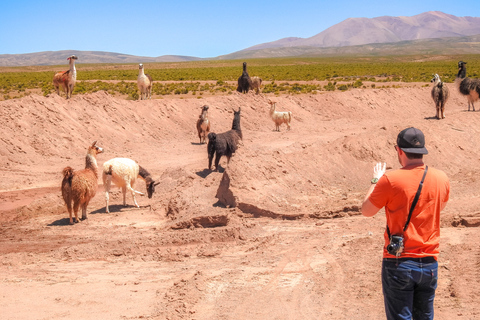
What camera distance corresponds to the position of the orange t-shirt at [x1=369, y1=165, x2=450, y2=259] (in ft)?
14.2

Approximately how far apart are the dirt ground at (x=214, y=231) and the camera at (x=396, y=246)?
2336 millimetres

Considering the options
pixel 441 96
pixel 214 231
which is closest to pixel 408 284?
pixel 214 231

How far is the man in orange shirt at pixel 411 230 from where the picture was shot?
432 centimetres

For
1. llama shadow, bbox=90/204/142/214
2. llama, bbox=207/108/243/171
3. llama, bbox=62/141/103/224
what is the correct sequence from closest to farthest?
1. llama, bbox=62/141/103/224
2. llama shadow, bbox=90/204/142/214
3. llama, bbox=207/108/243/171

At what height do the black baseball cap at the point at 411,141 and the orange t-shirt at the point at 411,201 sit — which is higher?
the black baseball cap at the point at 411,141

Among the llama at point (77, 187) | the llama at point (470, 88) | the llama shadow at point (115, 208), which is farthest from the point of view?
the llama at point (470, 88)

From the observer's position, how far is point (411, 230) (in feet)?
14.4

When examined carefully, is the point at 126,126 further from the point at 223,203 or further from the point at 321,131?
the point at 223,203

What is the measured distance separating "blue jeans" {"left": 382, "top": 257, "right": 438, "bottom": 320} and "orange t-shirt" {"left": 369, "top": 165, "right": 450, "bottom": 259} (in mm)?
70

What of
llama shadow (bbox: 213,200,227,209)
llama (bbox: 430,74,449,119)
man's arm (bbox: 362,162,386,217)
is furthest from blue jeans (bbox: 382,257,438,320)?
llama (bbox: 430,74,449,119)

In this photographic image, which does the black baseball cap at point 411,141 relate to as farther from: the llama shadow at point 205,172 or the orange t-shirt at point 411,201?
the llama shadow at point 205,172

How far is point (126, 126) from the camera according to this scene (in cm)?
2439

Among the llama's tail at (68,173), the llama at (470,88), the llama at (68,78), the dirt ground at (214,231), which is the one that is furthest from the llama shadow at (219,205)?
the llama at (470,88)

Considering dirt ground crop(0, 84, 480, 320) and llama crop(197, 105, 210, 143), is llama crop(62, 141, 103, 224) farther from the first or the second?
llama crop(197, 105, 210, 143)
